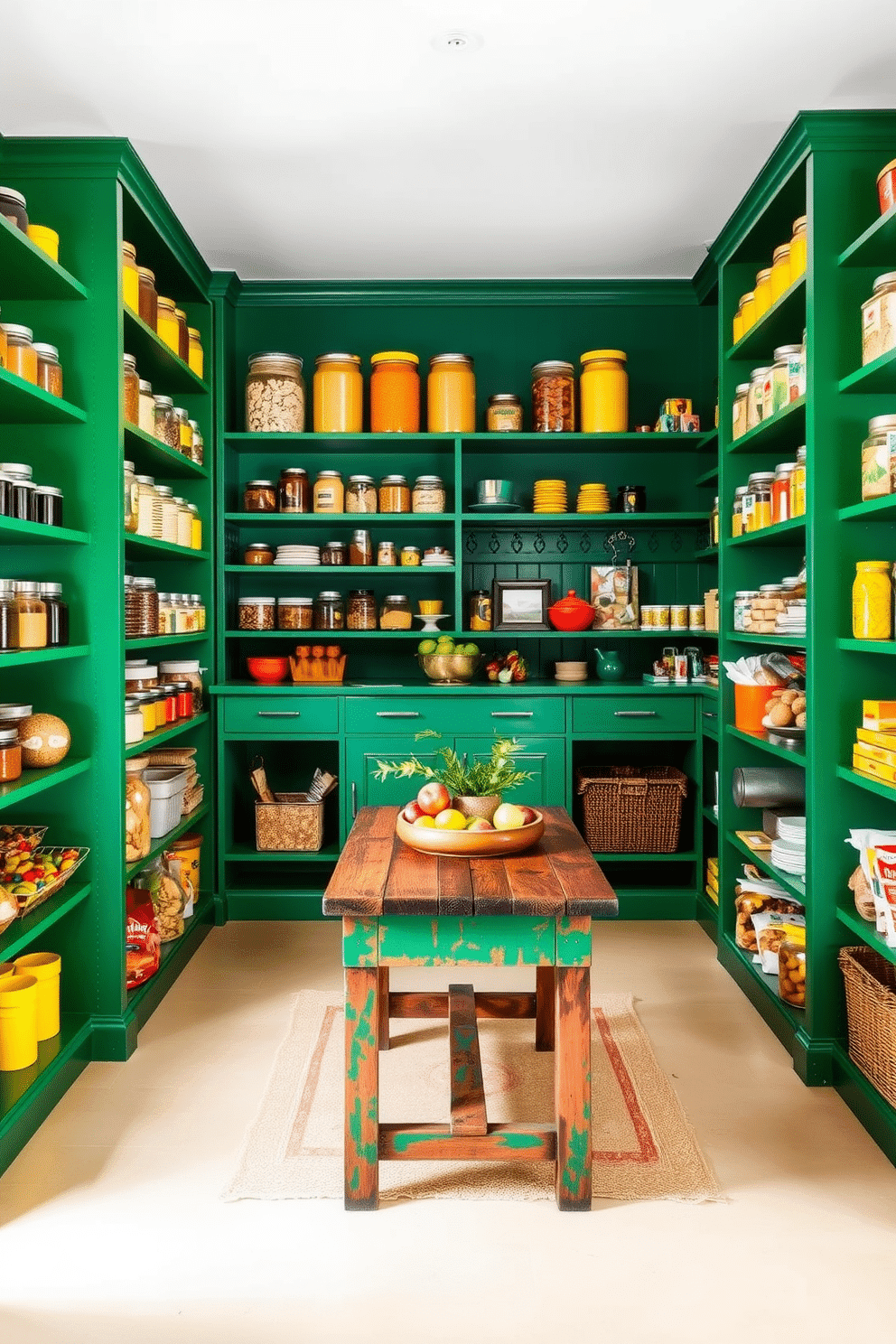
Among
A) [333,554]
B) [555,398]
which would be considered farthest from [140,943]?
[555,398]

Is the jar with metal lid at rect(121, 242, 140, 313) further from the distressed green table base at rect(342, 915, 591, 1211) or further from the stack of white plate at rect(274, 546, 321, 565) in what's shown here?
the distressed green table base at rect(342, 915, 591, 1211)

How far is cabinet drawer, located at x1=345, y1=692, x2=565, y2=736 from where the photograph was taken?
13.7ft

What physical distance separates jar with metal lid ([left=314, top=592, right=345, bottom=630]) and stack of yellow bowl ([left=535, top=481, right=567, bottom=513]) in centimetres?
102

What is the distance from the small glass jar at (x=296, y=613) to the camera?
4.35 metres

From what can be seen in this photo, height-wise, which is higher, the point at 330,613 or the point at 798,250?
the point at 798,250

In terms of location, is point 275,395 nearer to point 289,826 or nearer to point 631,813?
point 289,826

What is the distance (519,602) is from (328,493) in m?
1.03

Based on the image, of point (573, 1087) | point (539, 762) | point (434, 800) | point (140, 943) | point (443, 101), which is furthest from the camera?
point (539, 762)

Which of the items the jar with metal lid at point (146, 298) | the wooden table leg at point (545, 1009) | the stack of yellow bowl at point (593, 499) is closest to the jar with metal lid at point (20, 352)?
the jar with metal lid at point (146, 298)

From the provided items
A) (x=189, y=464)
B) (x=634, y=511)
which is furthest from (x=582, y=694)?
(x=189, y=464)

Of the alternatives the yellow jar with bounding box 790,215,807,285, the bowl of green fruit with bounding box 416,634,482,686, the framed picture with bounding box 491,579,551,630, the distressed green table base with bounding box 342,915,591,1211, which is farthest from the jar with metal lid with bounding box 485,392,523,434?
the distressed green table base with bounding box 342,915,591,1211

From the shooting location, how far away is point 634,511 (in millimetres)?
4336

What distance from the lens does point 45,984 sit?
2734mm

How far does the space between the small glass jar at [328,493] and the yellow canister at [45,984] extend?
2.26 metres
